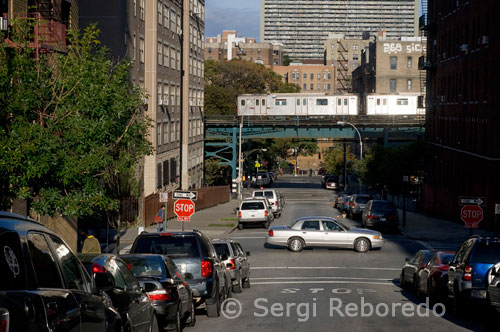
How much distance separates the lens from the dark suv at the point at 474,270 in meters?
16.0

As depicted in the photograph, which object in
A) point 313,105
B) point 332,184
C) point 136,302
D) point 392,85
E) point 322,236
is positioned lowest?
point 332,184

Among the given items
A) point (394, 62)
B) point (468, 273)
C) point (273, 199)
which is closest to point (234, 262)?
point (468, 273)

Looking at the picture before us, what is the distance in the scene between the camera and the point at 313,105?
87125mm

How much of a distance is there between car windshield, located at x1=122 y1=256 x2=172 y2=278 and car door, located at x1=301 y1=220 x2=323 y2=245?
759 inches

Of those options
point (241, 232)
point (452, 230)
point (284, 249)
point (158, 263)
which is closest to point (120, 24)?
point (241, 232)

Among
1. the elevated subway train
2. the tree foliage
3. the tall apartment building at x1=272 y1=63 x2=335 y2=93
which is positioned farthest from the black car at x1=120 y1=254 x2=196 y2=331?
the tall apartment building at x1=272 y1=63 x2=335 y2=93

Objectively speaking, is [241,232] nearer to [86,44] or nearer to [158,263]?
[86,44]

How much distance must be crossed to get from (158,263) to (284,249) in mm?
21208

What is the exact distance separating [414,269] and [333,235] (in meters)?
11.2

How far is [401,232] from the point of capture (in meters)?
45.2

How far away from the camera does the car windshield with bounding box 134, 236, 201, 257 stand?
51.9 ft

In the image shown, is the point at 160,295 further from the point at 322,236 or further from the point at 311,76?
the point at 311,76

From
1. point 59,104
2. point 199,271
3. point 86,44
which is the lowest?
point 199,271

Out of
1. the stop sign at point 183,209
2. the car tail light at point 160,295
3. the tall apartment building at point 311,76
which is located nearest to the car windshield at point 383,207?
the stop sign at point 183,209
